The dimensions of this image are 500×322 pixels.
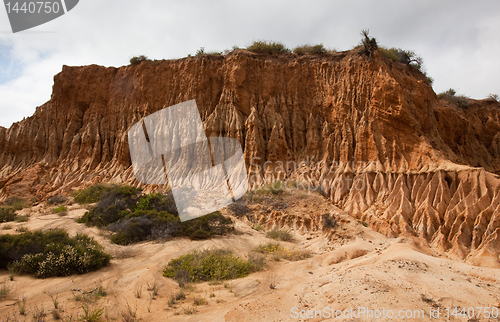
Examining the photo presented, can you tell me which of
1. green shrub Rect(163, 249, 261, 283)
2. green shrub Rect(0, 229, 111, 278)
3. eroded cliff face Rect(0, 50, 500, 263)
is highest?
eroded cliff face Rect(0, 50, 500, 263)

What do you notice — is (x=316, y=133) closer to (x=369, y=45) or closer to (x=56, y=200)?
Answer: (x=369, y=45)

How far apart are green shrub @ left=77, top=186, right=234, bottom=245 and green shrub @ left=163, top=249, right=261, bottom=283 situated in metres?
3.24

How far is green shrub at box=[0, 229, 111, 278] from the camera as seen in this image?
8.05 meters

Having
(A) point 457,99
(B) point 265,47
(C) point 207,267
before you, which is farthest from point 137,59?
(A) point 457,99

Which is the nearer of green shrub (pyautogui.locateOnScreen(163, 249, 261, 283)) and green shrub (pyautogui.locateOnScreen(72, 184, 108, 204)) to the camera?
green shrub (pyautogui.locateOnScreen(163, 249, 261, 283))

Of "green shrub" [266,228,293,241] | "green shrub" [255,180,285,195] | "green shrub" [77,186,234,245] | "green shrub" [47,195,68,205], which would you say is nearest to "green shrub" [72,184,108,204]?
"green shrub" [47,195,68,205]

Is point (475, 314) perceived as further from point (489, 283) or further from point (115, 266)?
point (115, 266)

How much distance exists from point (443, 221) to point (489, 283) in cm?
887

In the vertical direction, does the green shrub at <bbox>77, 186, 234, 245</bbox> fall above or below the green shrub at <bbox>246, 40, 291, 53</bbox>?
below

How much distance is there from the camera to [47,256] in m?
8.29

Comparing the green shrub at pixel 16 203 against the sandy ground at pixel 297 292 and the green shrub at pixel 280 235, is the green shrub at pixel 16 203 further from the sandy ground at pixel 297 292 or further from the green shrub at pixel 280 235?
the green shrub at pixel 280 235

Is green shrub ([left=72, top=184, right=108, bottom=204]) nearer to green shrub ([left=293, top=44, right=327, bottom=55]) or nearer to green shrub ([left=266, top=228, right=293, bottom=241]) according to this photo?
green shrub ([left=266, top=228, right=293, bottom=241])

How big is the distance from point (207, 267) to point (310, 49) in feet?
73.5

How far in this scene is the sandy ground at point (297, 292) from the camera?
5.61 meters
